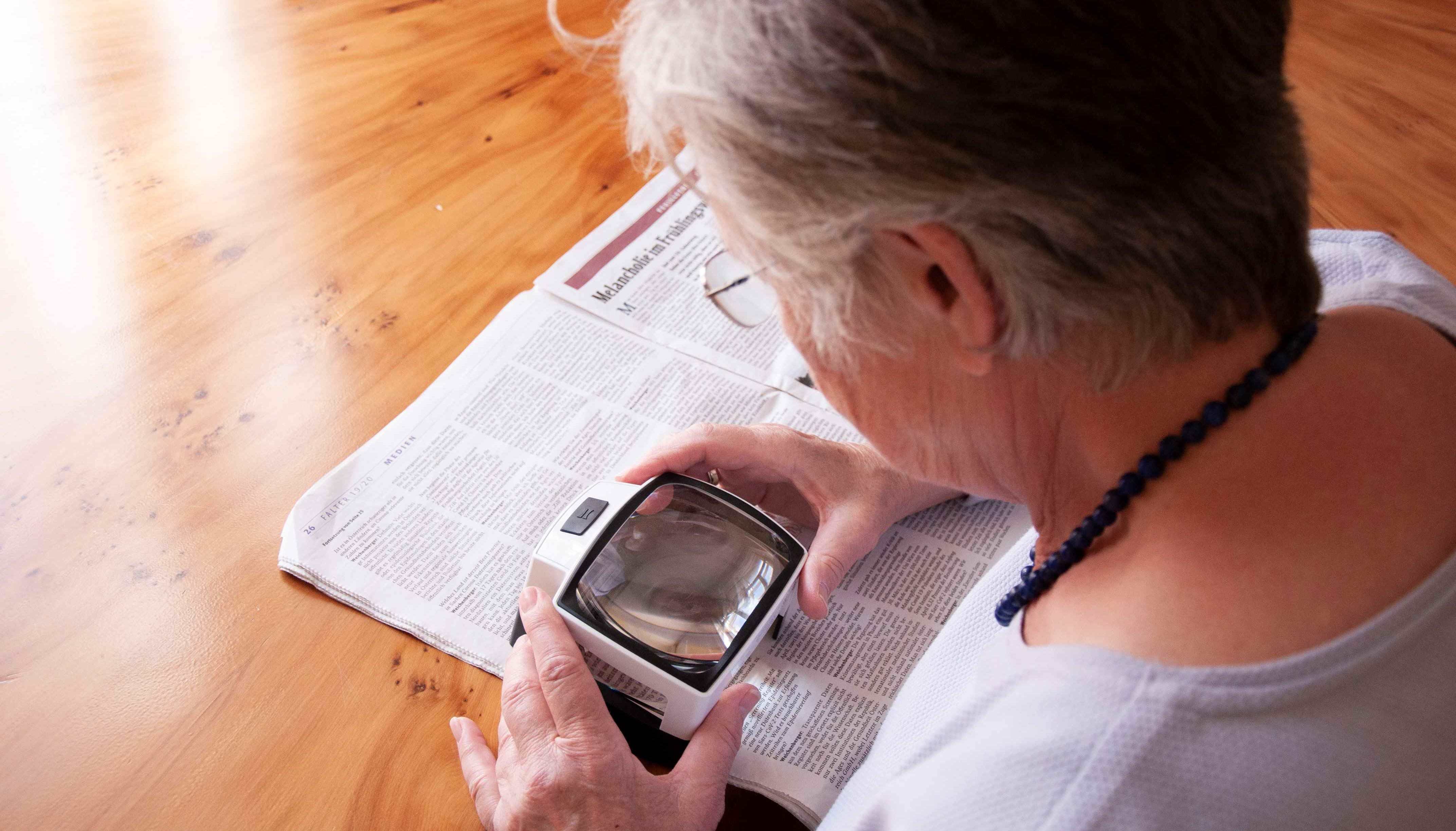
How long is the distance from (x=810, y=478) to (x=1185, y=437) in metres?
0.40

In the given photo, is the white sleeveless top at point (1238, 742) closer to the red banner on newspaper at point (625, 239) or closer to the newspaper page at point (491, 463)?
the newspaper page at point (491, 463)

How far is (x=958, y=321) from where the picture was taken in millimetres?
518

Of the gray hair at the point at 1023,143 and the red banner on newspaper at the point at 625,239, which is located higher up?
the gray hair at the point at 1023,143

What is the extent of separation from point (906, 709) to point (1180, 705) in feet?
0.80

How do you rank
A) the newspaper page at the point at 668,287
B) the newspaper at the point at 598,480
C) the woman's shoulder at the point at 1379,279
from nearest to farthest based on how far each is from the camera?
1. the woman's shoulder at the point at 1379,279
2. the newspaper at the point at 598,480
3. the newspaper page at the point at 668,287

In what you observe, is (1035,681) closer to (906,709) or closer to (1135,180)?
(906,709)

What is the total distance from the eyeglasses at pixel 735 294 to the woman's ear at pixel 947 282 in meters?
0.30

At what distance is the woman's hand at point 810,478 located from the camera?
2.81 ft

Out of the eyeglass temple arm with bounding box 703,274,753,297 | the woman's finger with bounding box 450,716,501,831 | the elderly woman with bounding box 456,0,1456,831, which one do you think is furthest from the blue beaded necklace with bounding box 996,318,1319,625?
the woman's finger with bounding box 450,716,501,831

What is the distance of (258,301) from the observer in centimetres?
105

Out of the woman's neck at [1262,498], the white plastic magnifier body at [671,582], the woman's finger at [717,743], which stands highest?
the woman's neck at [1262,498]

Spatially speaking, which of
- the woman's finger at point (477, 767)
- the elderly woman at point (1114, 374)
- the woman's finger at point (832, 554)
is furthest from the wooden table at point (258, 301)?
the elderly woman at point (1114, 374)

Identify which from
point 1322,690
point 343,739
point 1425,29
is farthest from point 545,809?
point 1425,29

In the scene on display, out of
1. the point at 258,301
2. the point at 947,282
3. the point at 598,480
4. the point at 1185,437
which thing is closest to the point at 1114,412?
the point at 1185,437
